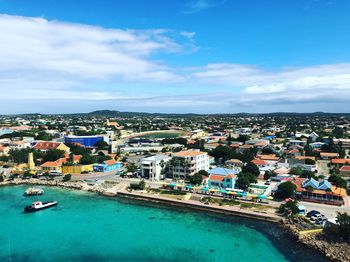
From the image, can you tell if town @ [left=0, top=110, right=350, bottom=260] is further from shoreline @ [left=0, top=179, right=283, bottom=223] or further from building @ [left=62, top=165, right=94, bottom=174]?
shoreline @ [left=0, top=179, right=283, bottom=223]

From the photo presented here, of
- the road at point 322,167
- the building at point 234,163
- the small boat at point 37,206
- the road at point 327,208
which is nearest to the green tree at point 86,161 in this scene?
the small boat at point 37,206

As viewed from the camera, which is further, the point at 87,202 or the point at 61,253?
the point at 87,202

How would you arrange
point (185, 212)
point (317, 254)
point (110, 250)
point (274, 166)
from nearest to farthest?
point (317, 254) < point (110, 250) < point (185, 212) < point (274, 166)

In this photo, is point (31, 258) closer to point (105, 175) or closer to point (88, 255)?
point (88, 255)

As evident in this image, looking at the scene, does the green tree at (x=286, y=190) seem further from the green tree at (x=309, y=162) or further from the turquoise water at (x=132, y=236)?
the green tree at (x=309, y=162)

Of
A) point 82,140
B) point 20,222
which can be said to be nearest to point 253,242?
point 20,222

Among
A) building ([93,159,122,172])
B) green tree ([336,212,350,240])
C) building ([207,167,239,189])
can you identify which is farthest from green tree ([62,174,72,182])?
green tree ([336,212,350,240])

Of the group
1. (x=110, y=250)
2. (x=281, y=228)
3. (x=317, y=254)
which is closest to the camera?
(x=317, y=254)

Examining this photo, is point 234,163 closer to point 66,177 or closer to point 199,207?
point 199,207
